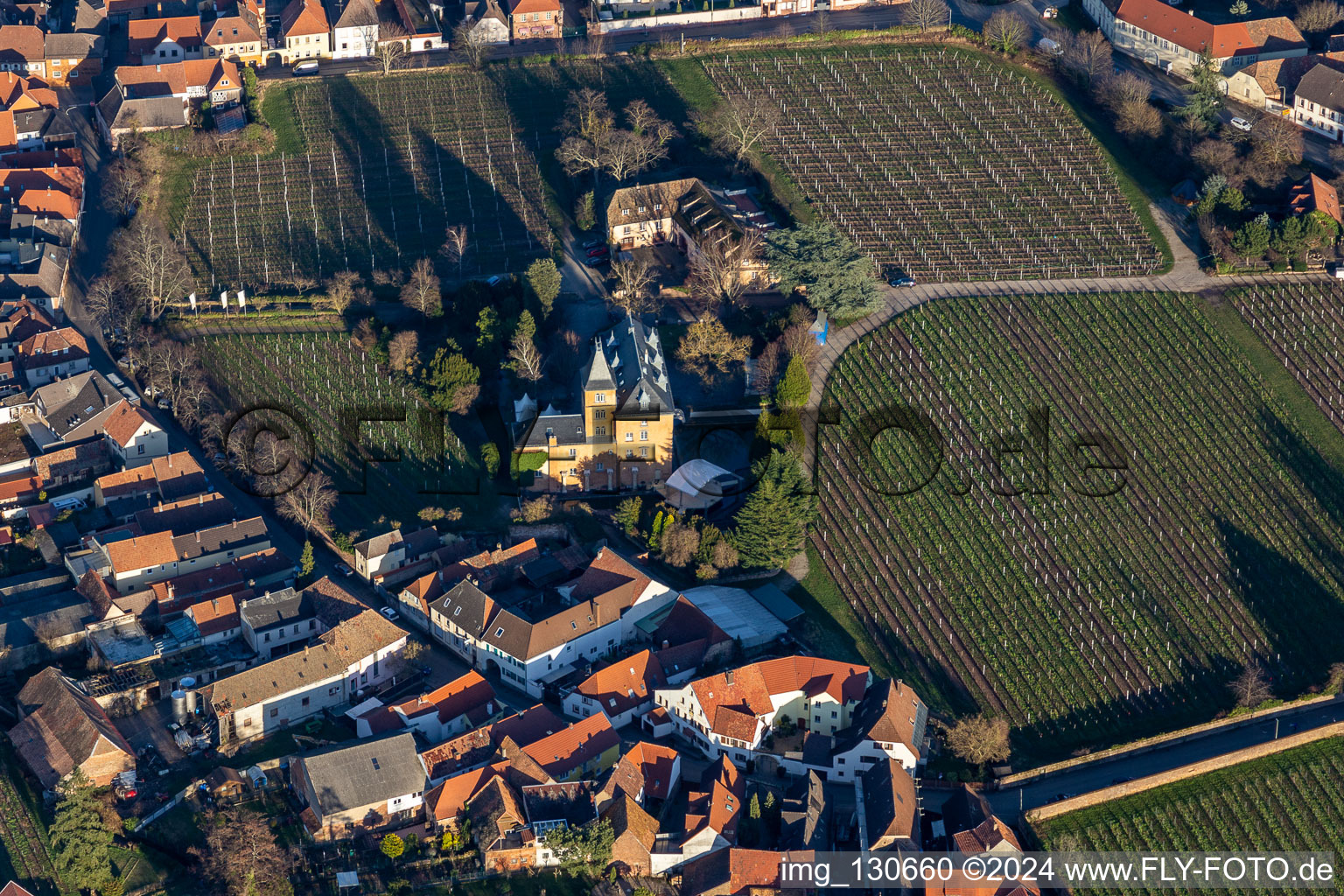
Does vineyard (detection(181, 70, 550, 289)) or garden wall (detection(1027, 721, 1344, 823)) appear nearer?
garden wall (detection(1027, 721, 1344, 823))

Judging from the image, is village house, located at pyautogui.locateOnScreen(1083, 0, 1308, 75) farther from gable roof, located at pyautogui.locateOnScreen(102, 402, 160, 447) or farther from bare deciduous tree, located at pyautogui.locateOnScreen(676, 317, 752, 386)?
gable roof, located at pyautogui.locateOnScreen(102, 402, 160, 447)

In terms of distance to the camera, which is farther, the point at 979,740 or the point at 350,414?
the point at 350,414

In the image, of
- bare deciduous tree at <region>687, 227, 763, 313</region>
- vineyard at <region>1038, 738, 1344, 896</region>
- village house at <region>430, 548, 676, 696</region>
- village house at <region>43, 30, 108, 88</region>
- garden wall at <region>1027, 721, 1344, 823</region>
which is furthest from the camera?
village house at <region>43, 30, 108, 88</region>

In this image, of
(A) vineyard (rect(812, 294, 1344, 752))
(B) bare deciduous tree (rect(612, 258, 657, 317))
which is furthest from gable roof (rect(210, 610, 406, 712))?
(B) bare deciduous tree (rect(612, 258, 657, 317))

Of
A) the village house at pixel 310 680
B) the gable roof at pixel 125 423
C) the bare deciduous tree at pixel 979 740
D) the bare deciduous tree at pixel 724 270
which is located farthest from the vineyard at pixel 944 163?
the gable roof at pixel 125 423

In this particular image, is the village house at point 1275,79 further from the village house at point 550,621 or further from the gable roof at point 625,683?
the gable roof at point 625,683

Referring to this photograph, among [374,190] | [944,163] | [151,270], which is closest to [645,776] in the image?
[151,270]

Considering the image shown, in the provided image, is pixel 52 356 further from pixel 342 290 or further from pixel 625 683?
pixel 625 683
